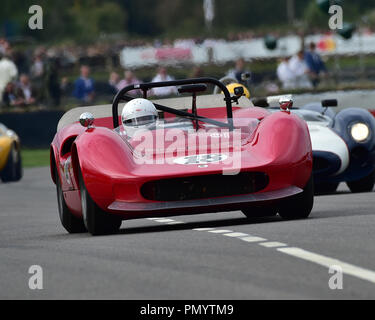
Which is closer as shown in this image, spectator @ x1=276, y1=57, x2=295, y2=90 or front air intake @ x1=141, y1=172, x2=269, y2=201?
front air intake @ x1=141, y1=172, x2=269, y2=201

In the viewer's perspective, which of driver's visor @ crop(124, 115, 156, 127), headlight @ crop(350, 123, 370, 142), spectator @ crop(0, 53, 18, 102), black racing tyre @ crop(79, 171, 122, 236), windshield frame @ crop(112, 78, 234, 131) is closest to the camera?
black racing tyre @ crop(79, 171, 122, 236)

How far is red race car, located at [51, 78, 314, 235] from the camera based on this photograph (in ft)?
→ 31.2

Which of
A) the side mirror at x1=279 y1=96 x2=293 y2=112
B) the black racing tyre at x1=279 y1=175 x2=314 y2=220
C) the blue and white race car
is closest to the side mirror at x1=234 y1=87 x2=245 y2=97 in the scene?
the side mirror at x1=279 y1=96 x2=293 y2=112

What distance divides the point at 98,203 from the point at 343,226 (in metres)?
1.92

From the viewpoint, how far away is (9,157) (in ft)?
70.9

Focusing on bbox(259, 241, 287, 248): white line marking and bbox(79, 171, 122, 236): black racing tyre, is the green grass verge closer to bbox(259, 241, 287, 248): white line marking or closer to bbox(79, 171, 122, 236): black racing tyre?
bbox(79, 171, 122, 236): black racing tyre

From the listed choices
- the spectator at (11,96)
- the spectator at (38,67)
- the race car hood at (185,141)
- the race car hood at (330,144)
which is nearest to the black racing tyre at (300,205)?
the race car hood at (185,141)

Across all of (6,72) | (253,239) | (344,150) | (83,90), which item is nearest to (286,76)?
(83,90)

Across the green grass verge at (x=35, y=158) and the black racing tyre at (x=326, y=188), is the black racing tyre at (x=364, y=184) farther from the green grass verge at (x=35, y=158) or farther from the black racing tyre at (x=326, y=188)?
the green grass verge at (x=35, y=158)

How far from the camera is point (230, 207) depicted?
31.3 ft

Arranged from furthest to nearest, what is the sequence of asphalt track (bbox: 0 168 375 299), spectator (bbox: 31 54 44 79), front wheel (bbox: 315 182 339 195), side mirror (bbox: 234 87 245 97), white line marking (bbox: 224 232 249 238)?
spectator (bbox: 31 54 44 79), front wheel (bbox: 315 182 339 195), side mirror (bbox: 234 87 245 97), white line marking (bbox: 224 232 249 238), asphalt track (bbox: 0 168 375 299)

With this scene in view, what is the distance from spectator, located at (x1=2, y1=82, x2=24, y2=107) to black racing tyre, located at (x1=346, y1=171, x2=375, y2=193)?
17.4 metres
